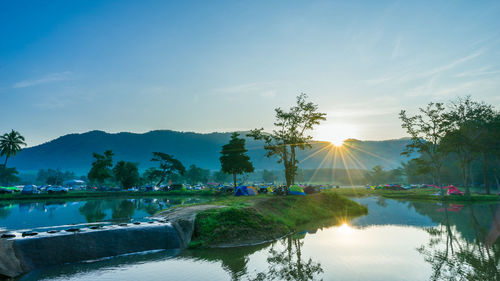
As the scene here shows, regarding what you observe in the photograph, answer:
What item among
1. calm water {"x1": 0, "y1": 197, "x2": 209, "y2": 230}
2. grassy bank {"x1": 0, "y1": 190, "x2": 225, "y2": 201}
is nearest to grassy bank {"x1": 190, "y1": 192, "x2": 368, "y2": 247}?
calm water {"x1": 0, "y1": 197, "x2": 209, "y2": 230}

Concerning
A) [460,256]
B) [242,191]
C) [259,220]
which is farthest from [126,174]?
[460,256]

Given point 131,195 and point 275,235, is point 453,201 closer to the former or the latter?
point 275,235

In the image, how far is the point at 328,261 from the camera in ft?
53.7

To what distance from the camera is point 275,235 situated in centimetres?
2347

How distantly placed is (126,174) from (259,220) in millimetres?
75604

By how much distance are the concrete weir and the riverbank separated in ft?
6.70

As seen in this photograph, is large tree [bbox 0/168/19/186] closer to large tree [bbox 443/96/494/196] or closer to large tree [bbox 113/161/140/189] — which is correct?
large tree [bbox 113/161/140/189]

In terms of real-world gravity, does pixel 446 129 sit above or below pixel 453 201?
above

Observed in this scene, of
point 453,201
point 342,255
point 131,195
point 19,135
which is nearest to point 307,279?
point 342,255

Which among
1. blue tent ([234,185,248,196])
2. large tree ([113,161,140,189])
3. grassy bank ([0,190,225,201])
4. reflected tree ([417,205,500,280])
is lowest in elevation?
grassy bank ([0,190,225,201])

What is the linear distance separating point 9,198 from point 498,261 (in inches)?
3093

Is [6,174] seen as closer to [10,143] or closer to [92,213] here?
[10,143]

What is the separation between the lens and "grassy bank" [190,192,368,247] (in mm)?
21087

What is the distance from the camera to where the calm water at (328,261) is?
13.7 m
